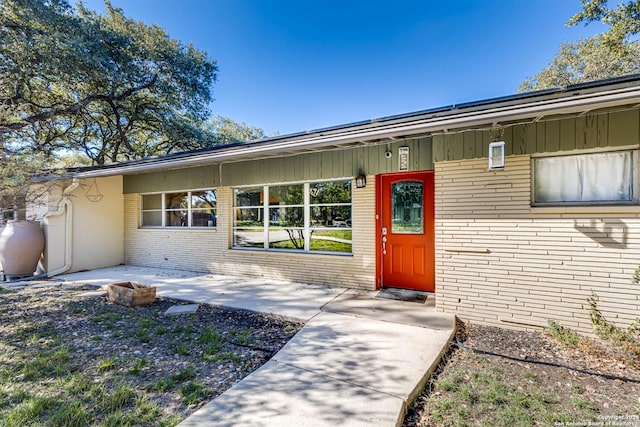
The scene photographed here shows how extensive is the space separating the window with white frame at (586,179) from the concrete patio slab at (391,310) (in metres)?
2.14

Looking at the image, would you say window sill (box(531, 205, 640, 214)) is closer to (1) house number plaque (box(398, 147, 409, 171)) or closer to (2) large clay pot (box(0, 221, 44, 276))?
(1) house number plaque (box(398, 147, 409, 171))

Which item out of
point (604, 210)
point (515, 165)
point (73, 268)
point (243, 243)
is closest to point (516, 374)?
point (604, 210)

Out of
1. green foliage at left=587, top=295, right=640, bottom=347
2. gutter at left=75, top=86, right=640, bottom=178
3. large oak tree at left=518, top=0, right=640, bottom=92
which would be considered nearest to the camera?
gutter at left=75, top=86, right=640, bottom=178

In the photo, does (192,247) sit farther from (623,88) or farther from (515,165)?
(623,88)

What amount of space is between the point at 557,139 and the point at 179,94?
1541 centimetres

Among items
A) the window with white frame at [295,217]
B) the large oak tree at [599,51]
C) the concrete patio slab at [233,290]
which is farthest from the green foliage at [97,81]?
the large oak tree at [599,51]

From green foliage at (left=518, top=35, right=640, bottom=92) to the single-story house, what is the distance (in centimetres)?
1192

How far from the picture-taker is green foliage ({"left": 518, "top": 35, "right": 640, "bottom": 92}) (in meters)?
11.2

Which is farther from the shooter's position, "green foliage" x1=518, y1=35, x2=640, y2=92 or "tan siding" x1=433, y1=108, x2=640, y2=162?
"green foliage" x1=518, y1=35, x2=640, y2=92

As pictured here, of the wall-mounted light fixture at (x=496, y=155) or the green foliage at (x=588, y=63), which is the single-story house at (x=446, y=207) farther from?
the green foliage at (x=588, y=63)

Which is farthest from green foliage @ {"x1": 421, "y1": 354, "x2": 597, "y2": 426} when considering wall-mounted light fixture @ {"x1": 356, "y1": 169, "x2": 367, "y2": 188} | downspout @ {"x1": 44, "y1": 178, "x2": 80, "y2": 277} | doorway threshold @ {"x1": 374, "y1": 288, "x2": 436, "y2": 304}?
downspout @ {"x1": 44, "y1": 178, "x2": 80, "y2": 277}

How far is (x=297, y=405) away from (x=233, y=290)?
3937 millimetres

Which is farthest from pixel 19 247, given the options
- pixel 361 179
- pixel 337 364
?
pixel 337 364

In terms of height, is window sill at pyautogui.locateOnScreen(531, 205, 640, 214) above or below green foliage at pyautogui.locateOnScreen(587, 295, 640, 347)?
above
